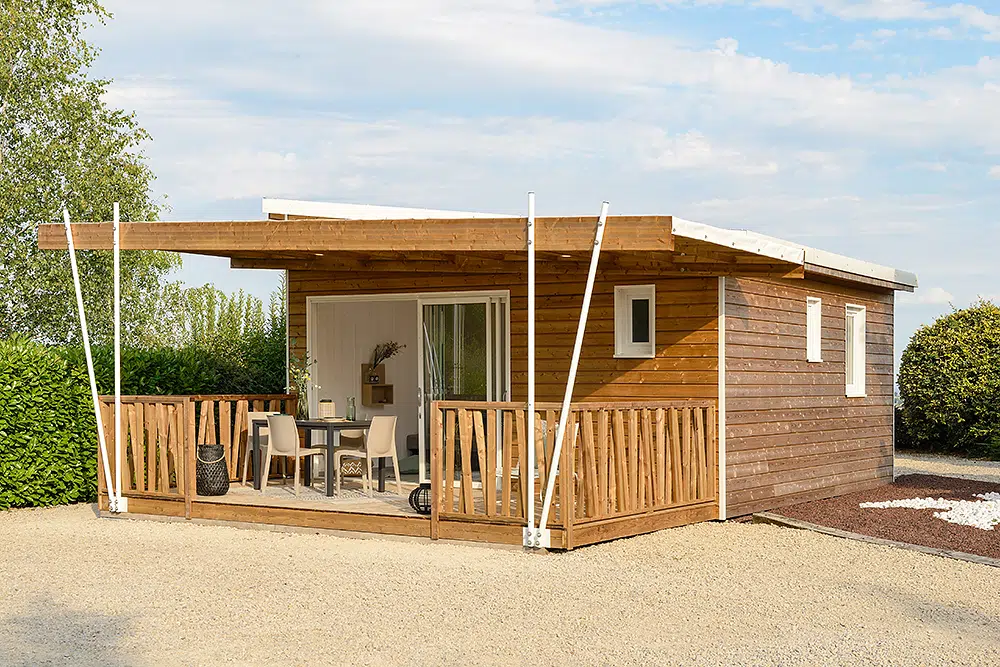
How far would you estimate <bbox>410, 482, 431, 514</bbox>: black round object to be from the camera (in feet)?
29.2

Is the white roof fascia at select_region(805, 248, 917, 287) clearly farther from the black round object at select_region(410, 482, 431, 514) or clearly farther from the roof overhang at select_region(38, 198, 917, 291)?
the black round object at select_region(410, 482, 431, 514)

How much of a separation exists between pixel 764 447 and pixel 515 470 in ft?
7.23

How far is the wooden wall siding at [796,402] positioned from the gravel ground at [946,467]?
88.0 inches

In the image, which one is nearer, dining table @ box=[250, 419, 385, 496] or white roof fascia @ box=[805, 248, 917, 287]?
dining table @ box=[250, 419, 385, 496]

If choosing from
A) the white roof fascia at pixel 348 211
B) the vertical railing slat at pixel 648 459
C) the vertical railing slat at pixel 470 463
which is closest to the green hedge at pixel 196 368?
the white roof fascia at pixel 348 211

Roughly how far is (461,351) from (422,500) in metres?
2.34

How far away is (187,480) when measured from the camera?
9633mm

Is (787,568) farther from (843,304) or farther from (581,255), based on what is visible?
(843,304)

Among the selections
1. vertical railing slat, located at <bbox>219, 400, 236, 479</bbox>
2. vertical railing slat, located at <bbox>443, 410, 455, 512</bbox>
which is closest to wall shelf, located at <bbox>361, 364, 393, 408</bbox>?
vertical railing slat, located at <bbox>219, 400, 236, 479</bbox>

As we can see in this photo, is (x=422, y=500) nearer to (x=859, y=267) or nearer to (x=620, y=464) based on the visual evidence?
(x=620, y=464)

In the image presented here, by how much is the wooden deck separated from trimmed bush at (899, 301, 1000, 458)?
9324mm

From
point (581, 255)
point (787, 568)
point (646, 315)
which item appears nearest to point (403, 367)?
point (646, 315)

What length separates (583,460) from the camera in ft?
27.4

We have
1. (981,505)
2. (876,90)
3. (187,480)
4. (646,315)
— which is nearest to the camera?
(187,480)
